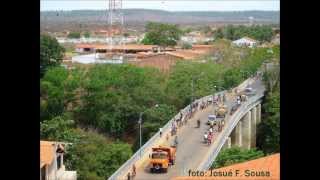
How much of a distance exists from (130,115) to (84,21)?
0.33 meters

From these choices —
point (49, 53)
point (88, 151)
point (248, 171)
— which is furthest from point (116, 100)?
point (248, 171)

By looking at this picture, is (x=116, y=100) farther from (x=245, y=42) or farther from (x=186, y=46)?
(x=245, y=42)

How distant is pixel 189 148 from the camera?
55.9 inches

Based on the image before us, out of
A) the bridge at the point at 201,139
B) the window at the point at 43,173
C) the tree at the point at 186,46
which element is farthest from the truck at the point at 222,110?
the window at the point at 43,173

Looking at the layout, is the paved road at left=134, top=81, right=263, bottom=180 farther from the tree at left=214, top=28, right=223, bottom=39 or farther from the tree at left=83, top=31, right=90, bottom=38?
the tree at left=83, top=31, right=90, bottom=38

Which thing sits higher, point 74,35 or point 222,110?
point 74,35

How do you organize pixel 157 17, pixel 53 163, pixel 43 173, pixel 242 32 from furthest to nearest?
pixel 242 32, pixel 157 17, pixel 53 163, pixel 43 173

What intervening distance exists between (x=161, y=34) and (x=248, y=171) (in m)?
0.53

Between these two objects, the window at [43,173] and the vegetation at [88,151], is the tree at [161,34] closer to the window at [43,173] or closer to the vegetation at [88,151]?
the vegetation at [88,151]

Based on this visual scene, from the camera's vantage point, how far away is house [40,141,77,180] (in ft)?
3.55

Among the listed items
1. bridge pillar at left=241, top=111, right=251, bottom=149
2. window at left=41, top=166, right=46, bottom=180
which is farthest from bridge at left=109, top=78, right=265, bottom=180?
window at left=41, top=166, right=46, bottom=180

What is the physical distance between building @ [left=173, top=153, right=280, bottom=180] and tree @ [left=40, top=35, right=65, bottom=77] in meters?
0.47
